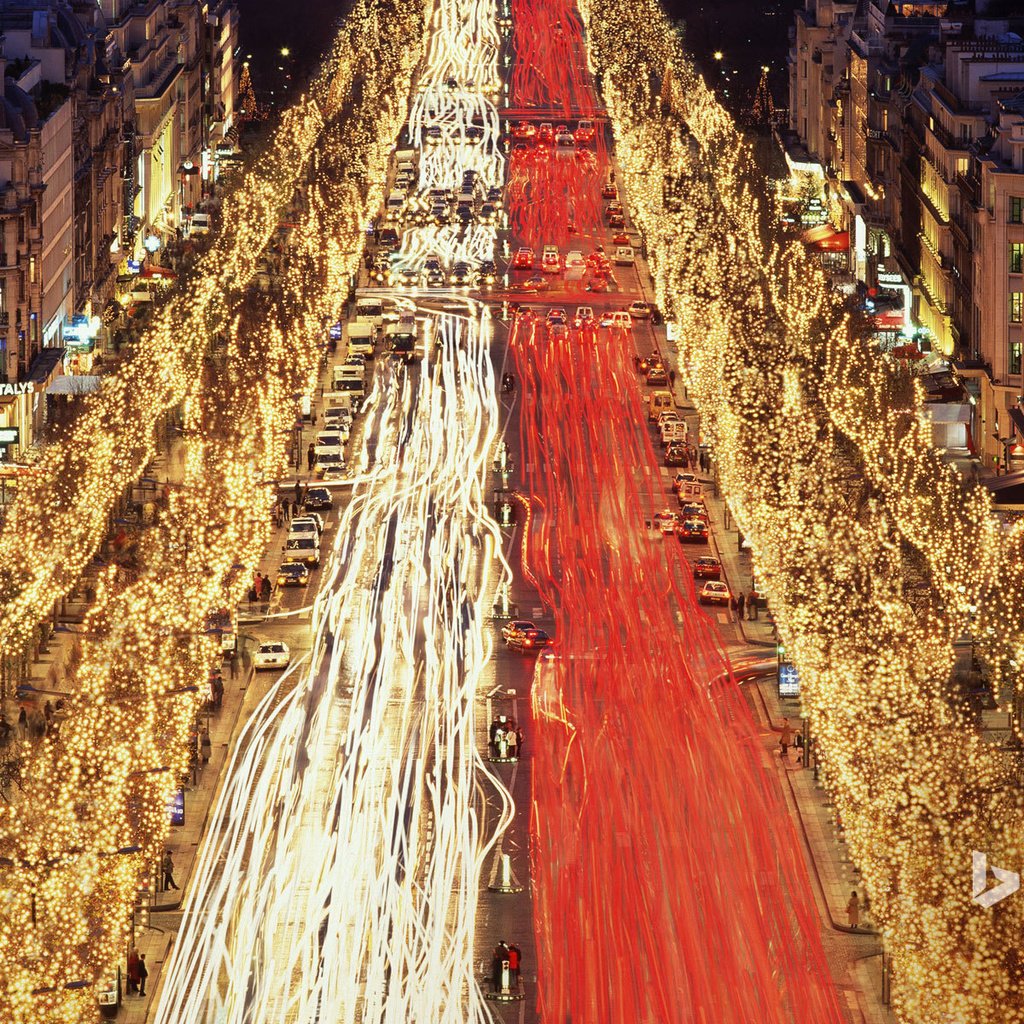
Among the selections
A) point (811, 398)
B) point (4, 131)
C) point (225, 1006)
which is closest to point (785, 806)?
point (225, 1006)

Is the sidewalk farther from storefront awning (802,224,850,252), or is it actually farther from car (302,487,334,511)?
storefront awning (802,224,850,252)

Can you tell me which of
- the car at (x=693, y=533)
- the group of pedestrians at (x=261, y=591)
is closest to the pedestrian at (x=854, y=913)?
the group of pedestrians at (x=261, y=591)

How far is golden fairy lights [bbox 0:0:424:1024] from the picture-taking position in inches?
3041

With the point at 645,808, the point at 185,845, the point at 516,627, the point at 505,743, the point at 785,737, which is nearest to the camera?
the point at 185,845

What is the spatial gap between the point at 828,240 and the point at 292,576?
7754 centimetres

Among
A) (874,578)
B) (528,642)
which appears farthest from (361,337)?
(874,578)

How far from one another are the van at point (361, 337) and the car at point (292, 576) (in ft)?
165

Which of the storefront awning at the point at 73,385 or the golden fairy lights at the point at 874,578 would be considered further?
the storefront awning at the point at 73,385

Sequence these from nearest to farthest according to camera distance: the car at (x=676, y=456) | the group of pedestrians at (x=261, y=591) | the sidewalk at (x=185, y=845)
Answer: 1. the sidewalk at (x=185, y=845)
2. the group of pedestrians at (x=261, y=591)
3. the car at (x=676, y=456)

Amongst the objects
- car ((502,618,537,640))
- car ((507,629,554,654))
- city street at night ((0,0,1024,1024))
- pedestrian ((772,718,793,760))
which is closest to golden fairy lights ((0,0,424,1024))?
city street at night ((0,0,1024,1024))

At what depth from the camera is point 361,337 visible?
177 metres

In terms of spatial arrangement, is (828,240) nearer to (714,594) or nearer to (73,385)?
(73,385)

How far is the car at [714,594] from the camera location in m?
123

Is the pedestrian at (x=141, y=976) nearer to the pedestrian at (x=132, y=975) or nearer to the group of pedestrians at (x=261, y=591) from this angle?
the pedestrian at (x=132, y=975)
